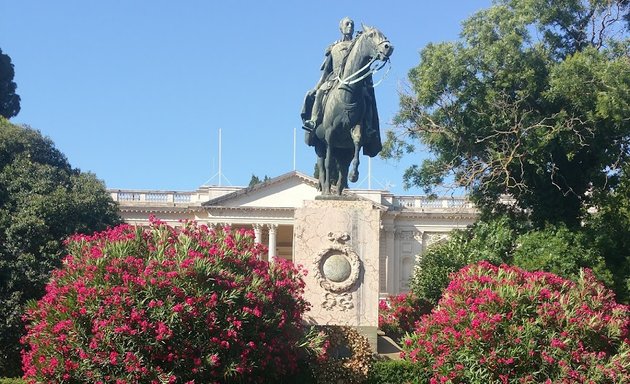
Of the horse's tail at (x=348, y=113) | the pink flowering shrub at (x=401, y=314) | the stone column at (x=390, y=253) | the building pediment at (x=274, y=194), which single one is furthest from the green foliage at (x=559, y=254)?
the stone column at (x=390, y=253)

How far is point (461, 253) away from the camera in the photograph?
26.6 m

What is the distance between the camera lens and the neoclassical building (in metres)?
66.1

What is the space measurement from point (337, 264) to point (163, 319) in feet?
12.7

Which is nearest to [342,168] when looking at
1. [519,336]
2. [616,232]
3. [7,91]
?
[519,336]

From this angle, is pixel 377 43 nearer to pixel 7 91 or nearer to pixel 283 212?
pixel 7 91

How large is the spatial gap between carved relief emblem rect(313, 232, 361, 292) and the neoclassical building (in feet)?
159

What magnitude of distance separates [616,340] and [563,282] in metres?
1.38

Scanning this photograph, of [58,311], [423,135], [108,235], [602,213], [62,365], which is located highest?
[423,135]

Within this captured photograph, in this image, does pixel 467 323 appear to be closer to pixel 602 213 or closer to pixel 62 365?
pixel 62 365

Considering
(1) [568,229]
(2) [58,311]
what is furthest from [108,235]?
(1) [568,229]

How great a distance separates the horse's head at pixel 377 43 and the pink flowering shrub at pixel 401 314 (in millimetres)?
11125

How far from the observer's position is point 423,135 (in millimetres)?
25312

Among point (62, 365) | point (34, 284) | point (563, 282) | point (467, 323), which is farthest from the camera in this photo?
point (34, 284)

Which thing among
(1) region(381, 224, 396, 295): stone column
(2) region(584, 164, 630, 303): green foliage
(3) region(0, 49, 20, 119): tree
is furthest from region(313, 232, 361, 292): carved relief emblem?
(1) region(381, 224, 396, 295): stone column
